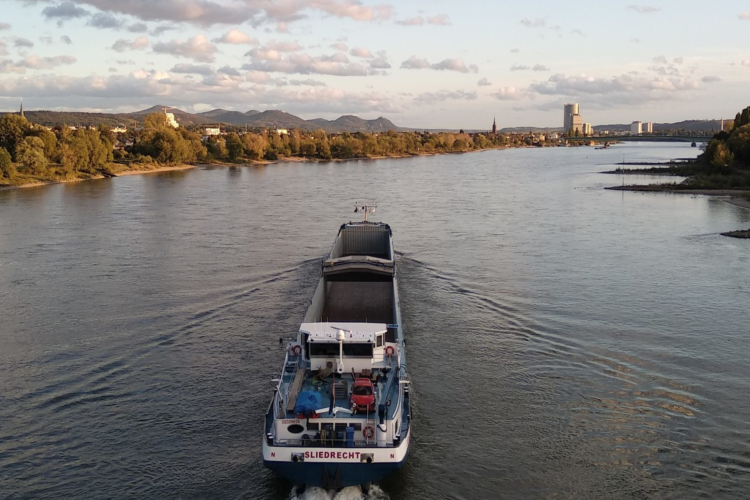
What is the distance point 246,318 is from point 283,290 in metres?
3.87

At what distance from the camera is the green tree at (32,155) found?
75.6m

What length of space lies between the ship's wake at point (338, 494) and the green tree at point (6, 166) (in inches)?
2721

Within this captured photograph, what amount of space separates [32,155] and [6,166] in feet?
14.0

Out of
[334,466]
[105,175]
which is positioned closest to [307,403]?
Result: [334,466]

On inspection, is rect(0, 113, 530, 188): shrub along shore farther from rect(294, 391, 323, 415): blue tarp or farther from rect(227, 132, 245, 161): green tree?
rect(294, 391, 323, 415): blue tarp

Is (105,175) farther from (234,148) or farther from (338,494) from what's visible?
(338,494)

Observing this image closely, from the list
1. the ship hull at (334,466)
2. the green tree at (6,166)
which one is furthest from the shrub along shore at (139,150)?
the ship hull at (334,466)

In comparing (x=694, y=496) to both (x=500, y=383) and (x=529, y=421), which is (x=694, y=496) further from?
(x=500, y=383)

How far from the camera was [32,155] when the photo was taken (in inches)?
2975

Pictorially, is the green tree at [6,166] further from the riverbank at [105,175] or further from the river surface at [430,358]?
the river surface at [430,358]

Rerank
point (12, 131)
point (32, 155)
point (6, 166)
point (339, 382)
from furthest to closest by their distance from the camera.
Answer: point (12, 131) < point (32, 155) < point (6, 166) < point (339, 382)

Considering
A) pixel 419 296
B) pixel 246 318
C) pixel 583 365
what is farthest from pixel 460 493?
pixel 419 296

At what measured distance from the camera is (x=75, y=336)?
2225 centimetres

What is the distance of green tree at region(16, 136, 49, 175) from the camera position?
7562 centimetres
